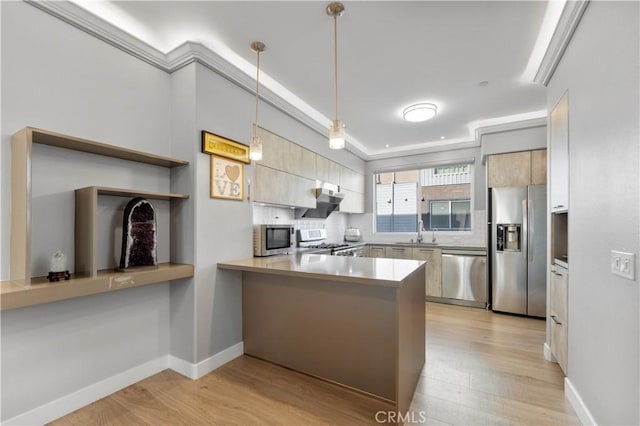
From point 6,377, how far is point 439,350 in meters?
3.22

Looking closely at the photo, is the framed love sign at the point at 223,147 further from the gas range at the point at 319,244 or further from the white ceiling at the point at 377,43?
the gas range at the point at 319,244

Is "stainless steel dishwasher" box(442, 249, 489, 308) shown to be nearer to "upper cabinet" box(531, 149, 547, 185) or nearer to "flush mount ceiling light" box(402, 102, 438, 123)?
"upper cabinet" box(531, 149, 547, 185)

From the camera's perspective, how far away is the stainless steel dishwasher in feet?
13.8

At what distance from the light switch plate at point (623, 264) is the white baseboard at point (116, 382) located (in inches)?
109

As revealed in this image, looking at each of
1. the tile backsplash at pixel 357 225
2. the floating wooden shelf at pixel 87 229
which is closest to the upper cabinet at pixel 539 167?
the tile backsplash at pixel 357 225

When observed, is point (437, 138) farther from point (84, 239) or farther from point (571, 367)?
point (84, 239)

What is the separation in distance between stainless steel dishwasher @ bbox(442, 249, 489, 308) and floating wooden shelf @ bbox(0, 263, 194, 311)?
3795 mm

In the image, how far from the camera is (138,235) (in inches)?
83.2

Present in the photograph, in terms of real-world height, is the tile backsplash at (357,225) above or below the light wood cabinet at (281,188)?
below

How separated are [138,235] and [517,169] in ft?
15.3

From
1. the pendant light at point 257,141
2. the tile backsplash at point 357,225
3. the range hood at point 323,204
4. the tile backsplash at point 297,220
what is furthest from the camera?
the range hood at point 323,204

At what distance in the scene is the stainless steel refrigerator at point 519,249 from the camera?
366 cm

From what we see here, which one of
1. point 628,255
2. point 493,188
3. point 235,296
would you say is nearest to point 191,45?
point 235,296

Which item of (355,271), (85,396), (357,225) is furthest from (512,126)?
(85,396)
